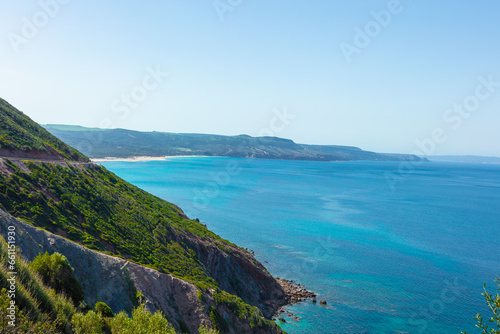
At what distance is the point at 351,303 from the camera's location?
1964 inches

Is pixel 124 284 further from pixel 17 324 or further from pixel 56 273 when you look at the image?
pixel 17 324

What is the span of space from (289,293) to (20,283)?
45260 mm

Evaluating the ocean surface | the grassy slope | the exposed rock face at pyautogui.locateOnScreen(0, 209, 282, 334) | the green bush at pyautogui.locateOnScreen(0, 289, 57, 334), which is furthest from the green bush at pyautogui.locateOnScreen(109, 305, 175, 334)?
the grassy slope

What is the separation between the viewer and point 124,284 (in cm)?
2838

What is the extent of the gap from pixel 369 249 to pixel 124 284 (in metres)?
62.2

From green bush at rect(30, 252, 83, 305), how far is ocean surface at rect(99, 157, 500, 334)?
1237 inches

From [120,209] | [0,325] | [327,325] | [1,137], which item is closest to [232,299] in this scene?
[327,325]

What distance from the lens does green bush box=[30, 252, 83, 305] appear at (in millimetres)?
18250

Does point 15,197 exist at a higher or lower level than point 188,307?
higher

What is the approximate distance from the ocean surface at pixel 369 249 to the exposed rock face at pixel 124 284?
1573cm

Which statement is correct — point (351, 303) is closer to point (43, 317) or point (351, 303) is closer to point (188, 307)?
point (188, 307)

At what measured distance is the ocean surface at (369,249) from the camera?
46906 mm

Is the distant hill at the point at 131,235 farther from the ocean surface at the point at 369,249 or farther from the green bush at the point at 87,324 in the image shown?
the green bush at the point at 87,324

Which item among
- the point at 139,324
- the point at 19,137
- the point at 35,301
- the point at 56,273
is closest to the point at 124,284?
the point at 56,273
